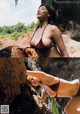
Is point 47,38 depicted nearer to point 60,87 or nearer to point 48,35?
point 48,35

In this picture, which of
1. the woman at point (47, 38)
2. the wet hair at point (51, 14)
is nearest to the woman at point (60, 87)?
the woman at point (47, 38)

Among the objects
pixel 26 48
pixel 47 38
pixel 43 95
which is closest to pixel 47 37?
pixel 47 38

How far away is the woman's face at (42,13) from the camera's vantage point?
1104mm

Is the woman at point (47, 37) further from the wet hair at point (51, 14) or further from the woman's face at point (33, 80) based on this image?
the woman's face at point (33, 80)

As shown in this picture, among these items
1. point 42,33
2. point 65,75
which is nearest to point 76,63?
point 65,75

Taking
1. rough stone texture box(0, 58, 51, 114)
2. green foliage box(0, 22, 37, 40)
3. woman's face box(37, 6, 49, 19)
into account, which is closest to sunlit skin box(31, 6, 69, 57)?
woman's face box(37, 6, 49, 19)

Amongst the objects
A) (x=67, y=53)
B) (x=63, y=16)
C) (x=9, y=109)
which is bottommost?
(x=9, y=109)

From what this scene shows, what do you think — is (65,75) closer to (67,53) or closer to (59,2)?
(67,53)

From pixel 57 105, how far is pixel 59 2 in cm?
45

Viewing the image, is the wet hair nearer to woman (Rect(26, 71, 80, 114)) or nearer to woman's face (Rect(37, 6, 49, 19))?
woman's face (Rect(37, 6, 49, 19))

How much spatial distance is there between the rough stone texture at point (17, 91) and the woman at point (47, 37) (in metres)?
0.23

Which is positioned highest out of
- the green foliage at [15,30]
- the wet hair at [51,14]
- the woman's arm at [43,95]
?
the wet hair at [51,14]

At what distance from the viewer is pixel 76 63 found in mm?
1350

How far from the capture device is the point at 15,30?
1223 millimetres
